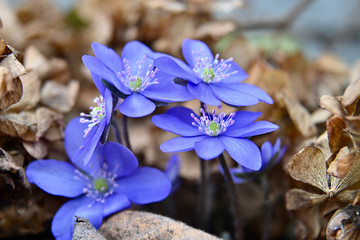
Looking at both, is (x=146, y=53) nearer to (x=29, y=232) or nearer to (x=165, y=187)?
(x=165, y=187)

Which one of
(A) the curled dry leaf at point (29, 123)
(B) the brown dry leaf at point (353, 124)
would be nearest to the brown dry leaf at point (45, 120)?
(A) the curled dry leaf at point (29, 123)

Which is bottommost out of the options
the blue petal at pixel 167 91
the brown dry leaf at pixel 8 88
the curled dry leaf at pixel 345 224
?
the curled dry leaf at pixel 345 224

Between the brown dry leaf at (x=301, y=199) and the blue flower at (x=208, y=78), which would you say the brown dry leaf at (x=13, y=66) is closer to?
the blue flower at (x=208, y=78)

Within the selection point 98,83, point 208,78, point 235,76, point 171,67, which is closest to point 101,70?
point 98,83

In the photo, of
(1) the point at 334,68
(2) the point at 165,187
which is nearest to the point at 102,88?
(2) the point at 165,187

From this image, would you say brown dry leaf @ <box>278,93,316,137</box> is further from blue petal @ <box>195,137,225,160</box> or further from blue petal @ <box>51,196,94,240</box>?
blue petal @ <box>51,196,94,240</box>

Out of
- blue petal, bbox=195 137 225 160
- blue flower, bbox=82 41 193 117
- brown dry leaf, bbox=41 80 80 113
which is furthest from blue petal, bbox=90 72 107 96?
brown dry leaf, bbox=41 80 80 113

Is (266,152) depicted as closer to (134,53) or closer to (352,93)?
(352,93)
